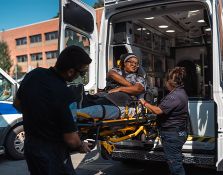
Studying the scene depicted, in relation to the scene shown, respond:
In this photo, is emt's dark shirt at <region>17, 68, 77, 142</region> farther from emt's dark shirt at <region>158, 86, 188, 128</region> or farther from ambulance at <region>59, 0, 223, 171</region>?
ambulance at <region>59, 0, 223, 171</region>

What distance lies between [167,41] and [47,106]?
24.9 feet

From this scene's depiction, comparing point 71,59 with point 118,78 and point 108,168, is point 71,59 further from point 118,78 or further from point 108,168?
point 108,168

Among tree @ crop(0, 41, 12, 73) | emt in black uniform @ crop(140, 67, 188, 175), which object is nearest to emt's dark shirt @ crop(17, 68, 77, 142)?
emt in black uniform @ crop(140, 67, 188, 175)

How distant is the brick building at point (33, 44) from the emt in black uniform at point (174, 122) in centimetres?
4366

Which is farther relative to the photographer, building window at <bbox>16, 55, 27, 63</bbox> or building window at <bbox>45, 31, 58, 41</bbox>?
building window at <bbox>16, 55, 27, 63</bbox>

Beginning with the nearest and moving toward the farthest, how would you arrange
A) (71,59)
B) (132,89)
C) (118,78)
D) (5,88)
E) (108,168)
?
(71,59), (132,89), (118,78), (108,168), (5,88)

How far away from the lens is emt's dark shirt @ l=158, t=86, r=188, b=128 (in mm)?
4531

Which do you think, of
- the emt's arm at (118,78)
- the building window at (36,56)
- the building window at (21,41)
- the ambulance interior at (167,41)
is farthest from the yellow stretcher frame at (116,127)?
the building window at (21,41)

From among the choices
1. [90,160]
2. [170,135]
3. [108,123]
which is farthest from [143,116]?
[90,160]

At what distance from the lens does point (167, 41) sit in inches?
392

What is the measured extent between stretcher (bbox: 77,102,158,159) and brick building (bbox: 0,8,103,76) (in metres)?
43.1

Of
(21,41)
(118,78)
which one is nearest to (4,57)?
(21,41)

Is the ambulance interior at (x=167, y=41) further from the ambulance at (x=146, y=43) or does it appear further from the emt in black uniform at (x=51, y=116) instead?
the emt in black uniform at (x=51, y=116)

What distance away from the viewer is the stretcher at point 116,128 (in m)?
4.09
